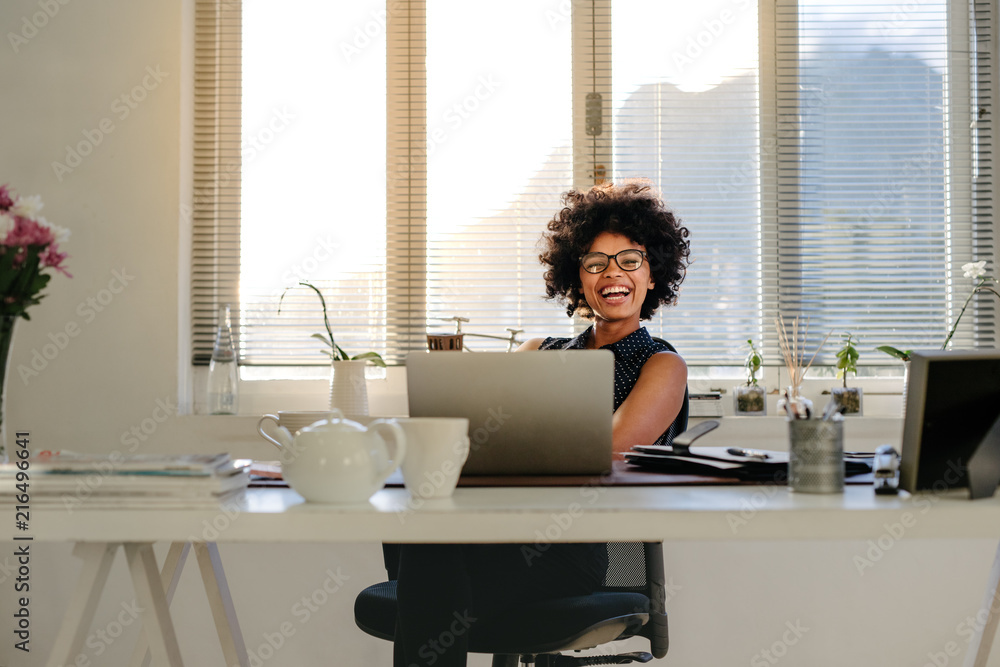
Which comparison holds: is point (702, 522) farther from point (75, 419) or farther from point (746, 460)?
point (75, 419)

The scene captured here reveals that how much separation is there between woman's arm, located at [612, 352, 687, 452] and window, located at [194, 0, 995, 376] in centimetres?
85

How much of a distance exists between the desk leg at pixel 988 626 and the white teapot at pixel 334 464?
0.81 m

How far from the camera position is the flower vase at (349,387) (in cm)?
241

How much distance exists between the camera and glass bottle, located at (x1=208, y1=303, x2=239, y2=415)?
2.54 m

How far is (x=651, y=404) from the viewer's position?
5.97ft

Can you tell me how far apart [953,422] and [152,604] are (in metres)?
0.91

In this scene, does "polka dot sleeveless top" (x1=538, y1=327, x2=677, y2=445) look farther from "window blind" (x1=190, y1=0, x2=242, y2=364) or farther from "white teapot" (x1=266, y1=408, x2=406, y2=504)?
"window blind" (x1=190, y1=0, x2=242, y2=364)

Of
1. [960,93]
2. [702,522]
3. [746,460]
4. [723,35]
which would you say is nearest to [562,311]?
[723,35]

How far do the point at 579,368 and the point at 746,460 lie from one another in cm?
26
